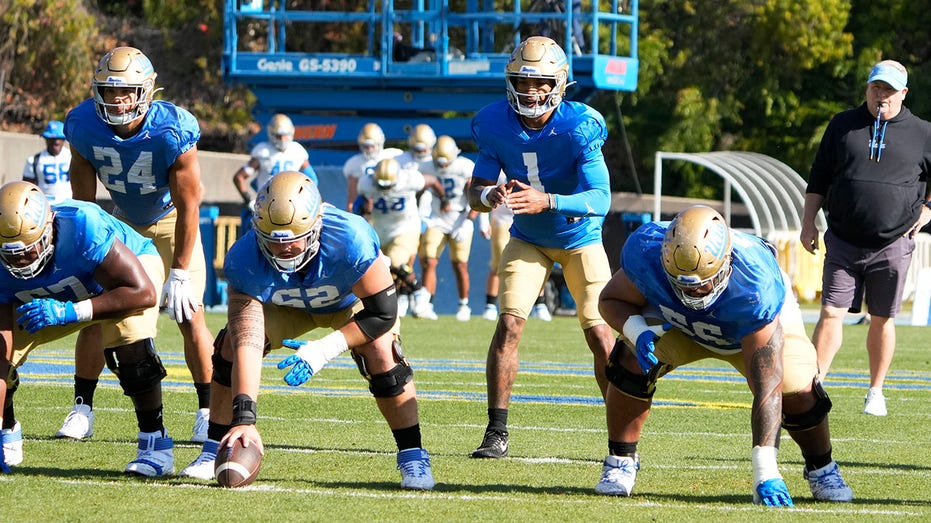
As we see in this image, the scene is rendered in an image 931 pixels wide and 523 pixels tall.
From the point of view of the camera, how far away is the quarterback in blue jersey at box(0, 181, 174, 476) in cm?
520

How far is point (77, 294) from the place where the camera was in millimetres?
5555

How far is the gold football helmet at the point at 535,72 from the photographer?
6430 millimetres

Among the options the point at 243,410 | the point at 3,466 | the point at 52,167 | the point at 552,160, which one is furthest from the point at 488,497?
the point at 52,167

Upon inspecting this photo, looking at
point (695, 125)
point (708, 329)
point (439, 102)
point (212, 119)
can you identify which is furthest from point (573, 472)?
point (212, 119)

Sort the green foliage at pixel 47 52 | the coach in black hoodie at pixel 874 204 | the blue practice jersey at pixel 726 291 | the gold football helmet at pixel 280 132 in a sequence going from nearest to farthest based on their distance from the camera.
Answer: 1. the blue practice jersey at pixel 726 291
2. the coach in black hoodie at pixel 874 204
3. the gold football helmet at pixel 280 132
4. the green foliage at pixel 47 52

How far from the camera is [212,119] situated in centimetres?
2700

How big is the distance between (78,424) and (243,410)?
156 centimetres

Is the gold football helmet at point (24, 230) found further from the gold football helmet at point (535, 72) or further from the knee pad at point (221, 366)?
the gold football helmet at point (535, 72)

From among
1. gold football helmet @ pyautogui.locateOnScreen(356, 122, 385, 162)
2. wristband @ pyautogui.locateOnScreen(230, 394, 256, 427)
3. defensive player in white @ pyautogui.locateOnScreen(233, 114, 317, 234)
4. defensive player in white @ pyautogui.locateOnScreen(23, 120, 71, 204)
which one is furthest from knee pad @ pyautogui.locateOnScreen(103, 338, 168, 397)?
gold football helmet @ pyautogui.locateOnScreen(356, 122, 385, 162)

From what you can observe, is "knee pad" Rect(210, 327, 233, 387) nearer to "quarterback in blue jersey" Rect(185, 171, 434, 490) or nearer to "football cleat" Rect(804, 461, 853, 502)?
"quarterback in blue jersey" Rect(185, 171, 434, 490)

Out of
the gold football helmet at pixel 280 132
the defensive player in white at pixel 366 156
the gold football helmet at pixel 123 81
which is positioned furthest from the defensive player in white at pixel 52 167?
the gold football helmet at pixel 123 81

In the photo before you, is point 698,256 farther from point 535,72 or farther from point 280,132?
point 280,132

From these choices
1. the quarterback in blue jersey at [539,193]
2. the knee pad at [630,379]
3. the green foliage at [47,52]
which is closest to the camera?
the knee pad at [630,379]

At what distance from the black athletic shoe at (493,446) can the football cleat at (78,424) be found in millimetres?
1623
